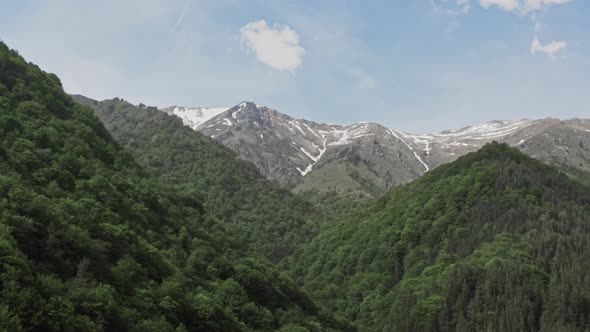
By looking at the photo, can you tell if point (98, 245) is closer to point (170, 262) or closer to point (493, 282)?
point (170, 262)

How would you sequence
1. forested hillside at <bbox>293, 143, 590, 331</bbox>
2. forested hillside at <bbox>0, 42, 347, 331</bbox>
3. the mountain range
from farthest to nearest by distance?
1. forested hillside at <bbox>293, 143, 590, 331</bbox>
2. the mountain range
3. forested hillside at <bbox>0, 42, 347, 331</bbox>

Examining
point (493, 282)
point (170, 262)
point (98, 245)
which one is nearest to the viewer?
point (98, 245)

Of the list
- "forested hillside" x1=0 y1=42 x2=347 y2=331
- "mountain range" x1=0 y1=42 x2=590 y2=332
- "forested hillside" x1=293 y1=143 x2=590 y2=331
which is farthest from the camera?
"forested hillside" x1=293 y1=143 x2=590 y2=331

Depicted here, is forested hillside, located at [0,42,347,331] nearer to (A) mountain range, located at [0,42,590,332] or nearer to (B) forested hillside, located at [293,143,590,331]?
(A) mountain range, located at [0,42,590,332]

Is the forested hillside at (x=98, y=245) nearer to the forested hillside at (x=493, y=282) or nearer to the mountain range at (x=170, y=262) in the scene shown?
the mountain range at (x=170, y=262)

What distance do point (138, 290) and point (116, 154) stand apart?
74302mm

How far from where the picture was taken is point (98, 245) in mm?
73812

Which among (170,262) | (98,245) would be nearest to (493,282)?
(170,262)

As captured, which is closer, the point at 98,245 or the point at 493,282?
the point at 98,245

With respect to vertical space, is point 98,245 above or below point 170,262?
above

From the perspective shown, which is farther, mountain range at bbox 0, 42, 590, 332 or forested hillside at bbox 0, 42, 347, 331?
mountain range at bbox 0, 42, 590, 332

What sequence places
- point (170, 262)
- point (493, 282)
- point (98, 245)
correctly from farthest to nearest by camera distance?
point (493, 282) < point (170, 262) < point (98, 245)

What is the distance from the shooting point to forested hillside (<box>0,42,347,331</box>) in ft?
196

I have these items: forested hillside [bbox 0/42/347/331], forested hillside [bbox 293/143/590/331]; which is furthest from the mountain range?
forested hillside [bbox 293/143/590/331]
